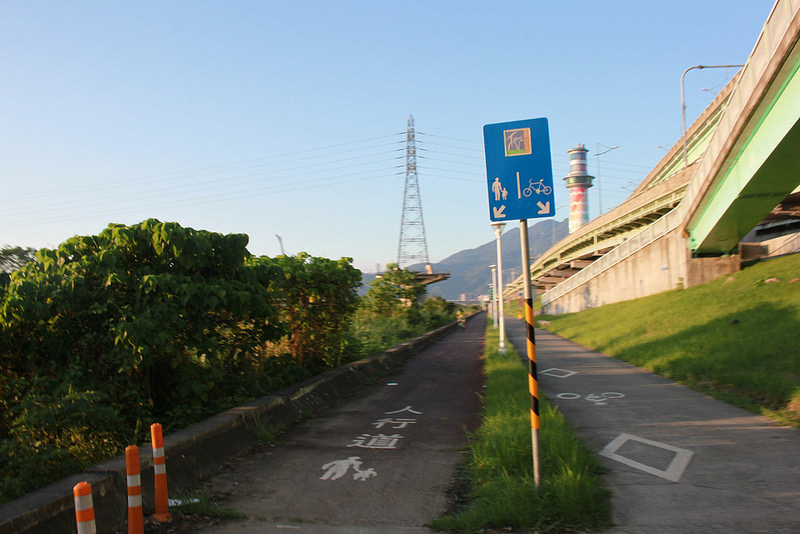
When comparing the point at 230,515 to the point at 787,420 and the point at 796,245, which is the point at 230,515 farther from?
the point at 796,245

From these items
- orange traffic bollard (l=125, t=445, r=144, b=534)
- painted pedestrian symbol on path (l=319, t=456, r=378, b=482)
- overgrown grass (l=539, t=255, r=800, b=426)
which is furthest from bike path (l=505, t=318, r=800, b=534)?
orange traffic bollard (l=125, t=445, r=144, b=534)

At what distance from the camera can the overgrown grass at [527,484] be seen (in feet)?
14.8

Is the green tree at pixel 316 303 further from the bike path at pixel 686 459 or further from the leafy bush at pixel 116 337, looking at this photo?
the bike path at pixel 686 459

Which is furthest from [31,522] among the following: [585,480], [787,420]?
[787,420]

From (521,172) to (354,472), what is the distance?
12.5ft

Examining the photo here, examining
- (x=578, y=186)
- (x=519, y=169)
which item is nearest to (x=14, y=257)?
(x=519, y=169)

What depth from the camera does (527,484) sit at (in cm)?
492

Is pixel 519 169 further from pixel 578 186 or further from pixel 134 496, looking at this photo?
pixel 578 186

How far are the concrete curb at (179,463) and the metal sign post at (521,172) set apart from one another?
12.1 feet

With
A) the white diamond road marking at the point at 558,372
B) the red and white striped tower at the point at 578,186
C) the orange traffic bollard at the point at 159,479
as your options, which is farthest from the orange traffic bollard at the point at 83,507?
the red and white striped tower at the point at 578,186

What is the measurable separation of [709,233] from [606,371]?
8711 millimetres

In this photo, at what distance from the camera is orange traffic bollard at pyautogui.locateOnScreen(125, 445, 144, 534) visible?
13.9ft

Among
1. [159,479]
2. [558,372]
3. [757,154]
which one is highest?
[757,154]

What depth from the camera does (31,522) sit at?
4016 millimetres
